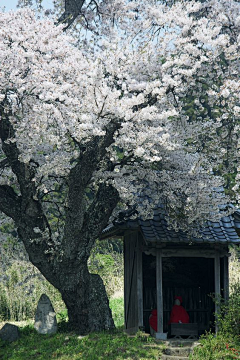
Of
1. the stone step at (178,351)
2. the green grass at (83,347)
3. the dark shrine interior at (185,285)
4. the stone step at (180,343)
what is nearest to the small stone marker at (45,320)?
the green grass at (83,347)

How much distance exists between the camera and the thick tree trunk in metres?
10.6

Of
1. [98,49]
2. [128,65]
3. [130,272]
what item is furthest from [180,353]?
[98,49]

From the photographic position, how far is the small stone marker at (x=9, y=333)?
451 inches

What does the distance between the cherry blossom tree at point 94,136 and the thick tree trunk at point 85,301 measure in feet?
0.07

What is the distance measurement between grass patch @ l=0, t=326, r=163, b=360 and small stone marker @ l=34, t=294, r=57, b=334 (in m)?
0.28

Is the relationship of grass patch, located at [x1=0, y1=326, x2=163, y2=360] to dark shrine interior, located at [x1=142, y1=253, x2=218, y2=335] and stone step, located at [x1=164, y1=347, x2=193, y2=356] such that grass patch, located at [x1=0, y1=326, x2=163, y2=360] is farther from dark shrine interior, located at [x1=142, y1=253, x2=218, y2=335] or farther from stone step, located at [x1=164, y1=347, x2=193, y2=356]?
dark shrine interior, located at [x1=142, y1=253, x2=218, y2=335]

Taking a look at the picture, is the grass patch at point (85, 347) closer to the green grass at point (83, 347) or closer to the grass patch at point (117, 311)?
the green grass at point (83, 347)

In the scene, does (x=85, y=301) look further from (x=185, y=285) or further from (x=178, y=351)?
(x=185, y=285)

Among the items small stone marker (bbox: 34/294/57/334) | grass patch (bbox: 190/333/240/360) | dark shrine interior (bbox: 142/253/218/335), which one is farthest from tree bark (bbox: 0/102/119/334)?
dark shrine interior (bbox: 142/253/218/335)

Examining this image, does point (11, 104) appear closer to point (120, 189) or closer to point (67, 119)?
point (67, 119)

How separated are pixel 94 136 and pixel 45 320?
4509mm

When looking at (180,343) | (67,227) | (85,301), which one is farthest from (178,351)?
(67,227)

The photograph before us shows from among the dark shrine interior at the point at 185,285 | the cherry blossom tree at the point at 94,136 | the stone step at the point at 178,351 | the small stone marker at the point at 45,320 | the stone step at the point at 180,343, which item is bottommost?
the stone step at the point at 178,351

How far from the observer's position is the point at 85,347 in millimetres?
9977
